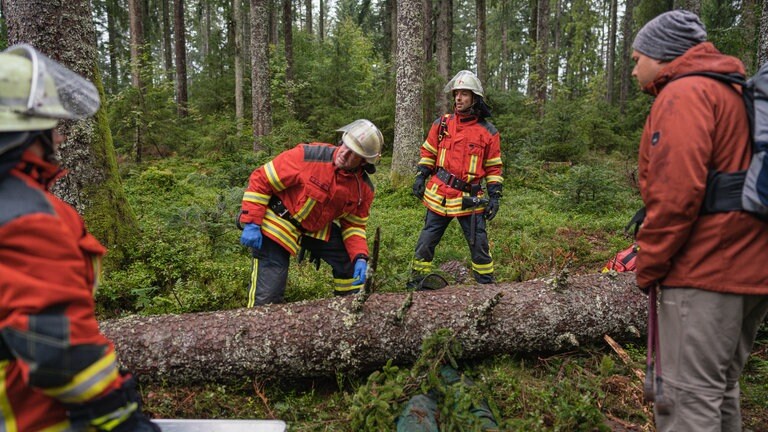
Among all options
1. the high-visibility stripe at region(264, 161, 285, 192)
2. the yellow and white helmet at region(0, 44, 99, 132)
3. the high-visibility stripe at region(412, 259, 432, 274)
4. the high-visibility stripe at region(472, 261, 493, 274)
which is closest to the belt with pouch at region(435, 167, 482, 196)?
the high-visibility stripe at region(472, 261, 493, 274)

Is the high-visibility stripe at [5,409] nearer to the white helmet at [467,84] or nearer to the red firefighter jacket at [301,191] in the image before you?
the red firefighter jacket at [301,191]

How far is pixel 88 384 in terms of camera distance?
146 cm

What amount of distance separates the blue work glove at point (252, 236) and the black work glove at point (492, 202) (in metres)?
2.62

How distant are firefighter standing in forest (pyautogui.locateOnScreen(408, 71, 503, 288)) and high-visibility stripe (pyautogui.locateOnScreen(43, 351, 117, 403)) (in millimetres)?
4059

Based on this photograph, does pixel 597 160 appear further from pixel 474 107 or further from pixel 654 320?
pixel 654 320

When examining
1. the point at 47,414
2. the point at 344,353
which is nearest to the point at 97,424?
the point at 47,414

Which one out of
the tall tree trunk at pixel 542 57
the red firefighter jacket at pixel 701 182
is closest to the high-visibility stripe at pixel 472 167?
the red firefighter jacket at pixel 701 182

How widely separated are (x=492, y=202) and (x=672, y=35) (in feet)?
10.6

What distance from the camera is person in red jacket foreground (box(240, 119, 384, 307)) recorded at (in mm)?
3992

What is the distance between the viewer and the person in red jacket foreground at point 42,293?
4.44ft

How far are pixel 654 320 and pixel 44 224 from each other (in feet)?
9.21

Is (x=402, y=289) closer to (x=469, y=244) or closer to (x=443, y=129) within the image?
(x=469, y=244)

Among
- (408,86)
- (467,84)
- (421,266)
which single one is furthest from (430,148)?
(408,86)

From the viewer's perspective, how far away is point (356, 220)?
452 cm
